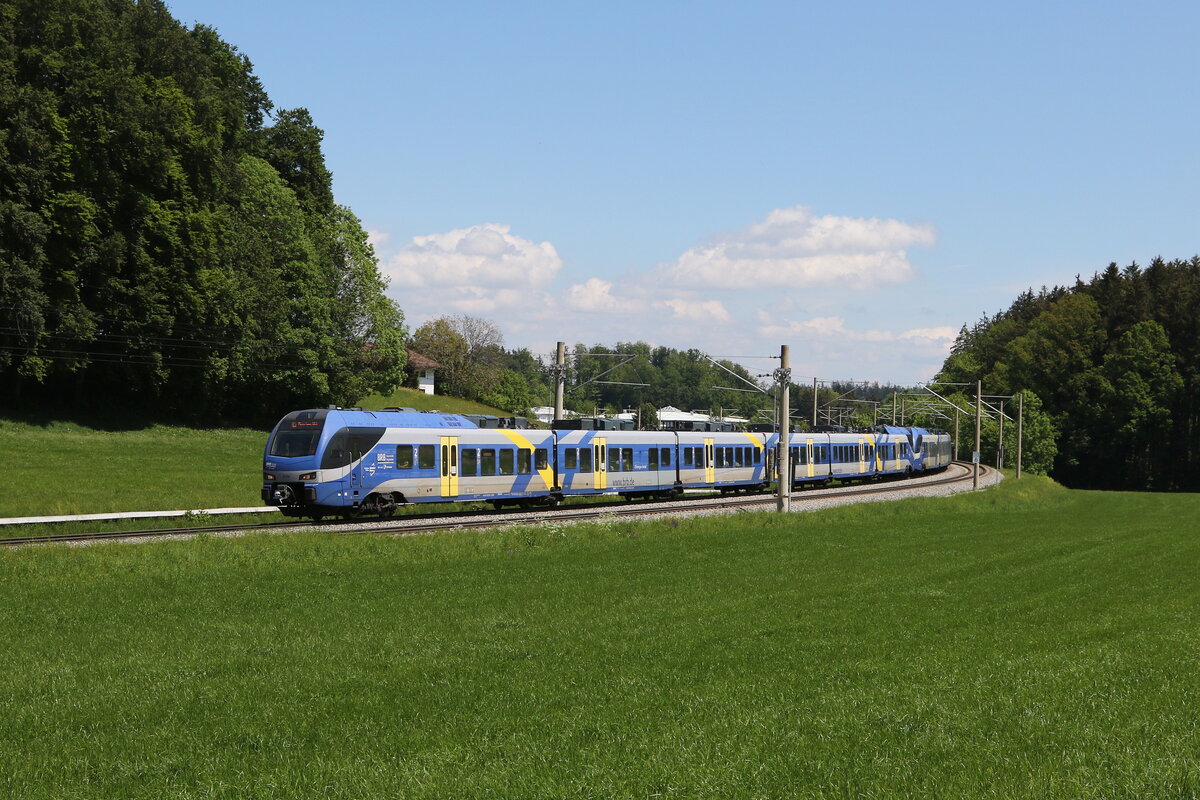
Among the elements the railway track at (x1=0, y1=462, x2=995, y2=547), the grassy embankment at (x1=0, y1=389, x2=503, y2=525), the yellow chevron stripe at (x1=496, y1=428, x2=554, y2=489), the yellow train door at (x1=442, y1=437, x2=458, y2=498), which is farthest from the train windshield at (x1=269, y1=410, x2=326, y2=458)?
the yellow chevron stripe at (x1=496, y1=428, x2=554, y2=489)

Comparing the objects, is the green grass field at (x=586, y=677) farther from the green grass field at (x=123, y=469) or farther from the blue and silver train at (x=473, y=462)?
the green grass field at (x=123, y=469)

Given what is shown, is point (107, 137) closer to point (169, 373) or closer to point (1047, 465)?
point (169, 373)

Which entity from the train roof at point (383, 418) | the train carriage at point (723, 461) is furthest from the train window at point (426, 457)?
the train carriage at point (723, 461)

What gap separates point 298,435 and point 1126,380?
97042mm

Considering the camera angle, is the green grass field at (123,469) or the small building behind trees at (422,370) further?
the small building behind trees at (422,370)

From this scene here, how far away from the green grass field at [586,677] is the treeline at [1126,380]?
9389 centimetres

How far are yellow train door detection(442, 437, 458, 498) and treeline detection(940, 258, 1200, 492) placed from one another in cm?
9042

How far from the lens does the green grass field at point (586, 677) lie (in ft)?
28.8

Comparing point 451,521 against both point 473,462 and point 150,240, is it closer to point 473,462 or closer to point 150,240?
point 473,462

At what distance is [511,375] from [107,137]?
81.6 meters

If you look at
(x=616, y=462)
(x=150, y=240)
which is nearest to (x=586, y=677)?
(x=616, y=462)

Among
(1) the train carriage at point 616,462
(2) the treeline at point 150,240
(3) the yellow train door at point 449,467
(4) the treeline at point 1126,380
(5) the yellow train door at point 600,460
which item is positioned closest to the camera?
(3) the yellow train door at point 449,467

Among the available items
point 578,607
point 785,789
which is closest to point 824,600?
point 578,607

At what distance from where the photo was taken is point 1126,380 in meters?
109
